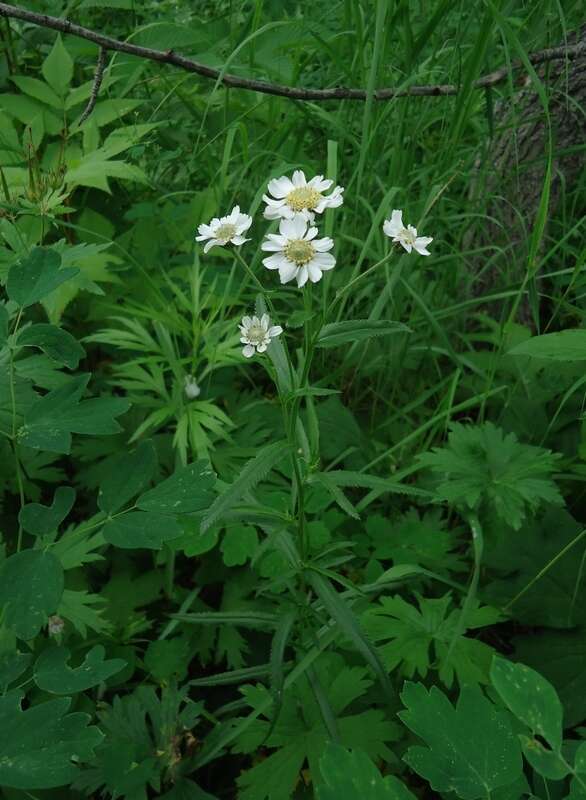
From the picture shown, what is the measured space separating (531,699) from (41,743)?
Answer: 568 mm

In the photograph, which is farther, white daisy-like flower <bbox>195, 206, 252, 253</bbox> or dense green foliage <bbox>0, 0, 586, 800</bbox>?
white daisy-like flower <bbox>195, 206, 252, 253</bbox>


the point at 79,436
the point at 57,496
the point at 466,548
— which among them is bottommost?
the point at 466,548

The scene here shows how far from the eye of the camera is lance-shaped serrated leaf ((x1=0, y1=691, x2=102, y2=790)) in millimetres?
774

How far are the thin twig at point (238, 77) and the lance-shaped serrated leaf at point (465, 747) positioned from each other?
126 centimetres

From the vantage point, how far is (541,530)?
1.52m

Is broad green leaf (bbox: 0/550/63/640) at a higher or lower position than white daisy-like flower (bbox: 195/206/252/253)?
lower

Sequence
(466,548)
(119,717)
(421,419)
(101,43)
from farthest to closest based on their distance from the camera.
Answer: (421,419), (466,548), (101,43), (119,717)

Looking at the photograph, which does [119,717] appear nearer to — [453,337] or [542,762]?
[542,762]

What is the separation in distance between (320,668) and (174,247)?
1.34 metres

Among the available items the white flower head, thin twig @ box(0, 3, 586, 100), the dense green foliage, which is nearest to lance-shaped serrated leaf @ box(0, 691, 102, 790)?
the dense green foliage

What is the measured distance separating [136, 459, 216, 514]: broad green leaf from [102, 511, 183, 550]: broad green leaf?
0.01m

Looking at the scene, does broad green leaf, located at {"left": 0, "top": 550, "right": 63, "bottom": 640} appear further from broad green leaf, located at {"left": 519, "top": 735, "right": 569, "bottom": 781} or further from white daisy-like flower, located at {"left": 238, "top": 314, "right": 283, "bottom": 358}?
broad green leaf, located at {"left": 519, "top": 735, "right": 569, "bottom": 781}

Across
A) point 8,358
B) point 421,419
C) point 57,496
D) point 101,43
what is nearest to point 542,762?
point 57,496

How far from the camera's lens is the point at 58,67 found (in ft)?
6.31
